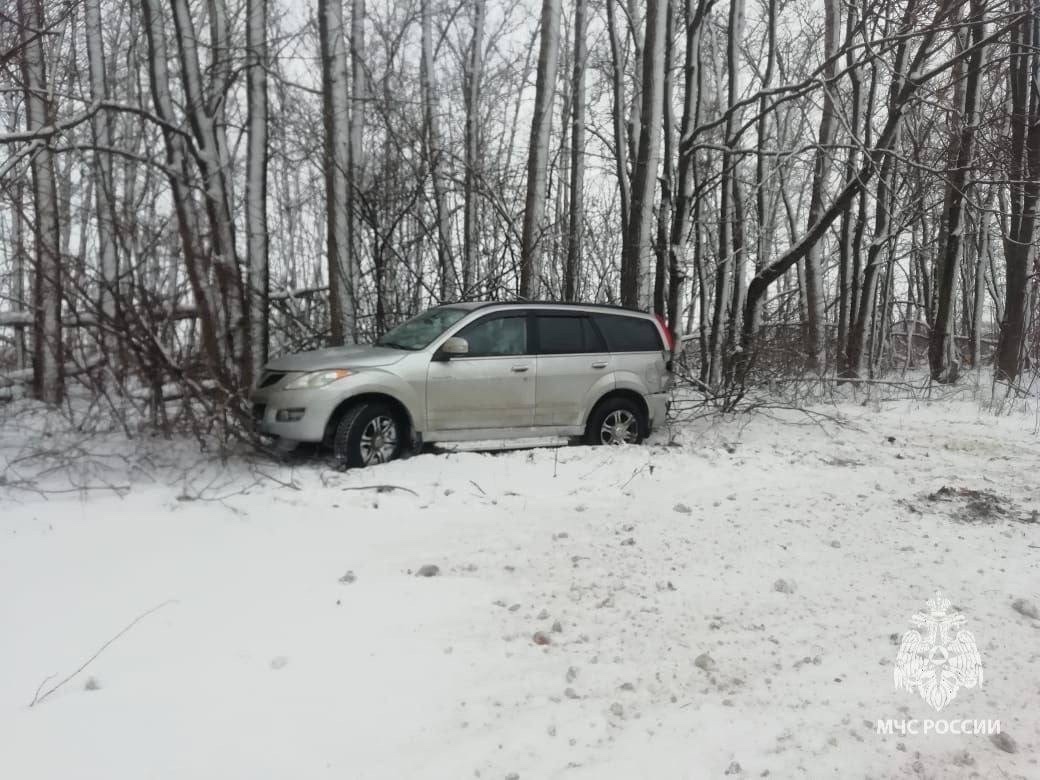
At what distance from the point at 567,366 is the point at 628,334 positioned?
0.97 meters

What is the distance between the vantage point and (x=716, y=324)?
12.3 meters

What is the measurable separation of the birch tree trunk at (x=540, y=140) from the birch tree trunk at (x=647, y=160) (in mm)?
1354

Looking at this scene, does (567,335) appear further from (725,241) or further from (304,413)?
(725,241)

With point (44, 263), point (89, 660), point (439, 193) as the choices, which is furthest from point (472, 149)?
point (89, 660)

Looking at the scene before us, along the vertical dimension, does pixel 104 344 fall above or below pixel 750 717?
above

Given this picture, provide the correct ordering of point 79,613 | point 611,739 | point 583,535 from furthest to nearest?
point 583,535
point 79,613
point 611,739

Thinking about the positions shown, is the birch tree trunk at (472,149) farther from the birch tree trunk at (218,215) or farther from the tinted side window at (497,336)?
the birch tree trunk at (218,215)

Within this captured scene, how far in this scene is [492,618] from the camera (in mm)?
3795

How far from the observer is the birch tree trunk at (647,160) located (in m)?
10.2

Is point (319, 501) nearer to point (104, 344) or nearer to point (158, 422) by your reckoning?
point (158, 422)

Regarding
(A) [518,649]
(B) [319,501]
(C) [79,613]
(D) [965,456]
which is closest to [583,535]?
(A) [518,649]

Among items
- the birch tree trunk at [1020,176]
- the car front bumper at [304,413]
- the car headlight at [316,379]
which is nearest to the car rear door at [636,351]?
the car headlight at [316,379]

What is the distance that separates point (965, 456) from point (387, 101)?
9221 mm

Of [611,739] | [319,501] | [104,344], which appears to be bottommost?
[611,739]
